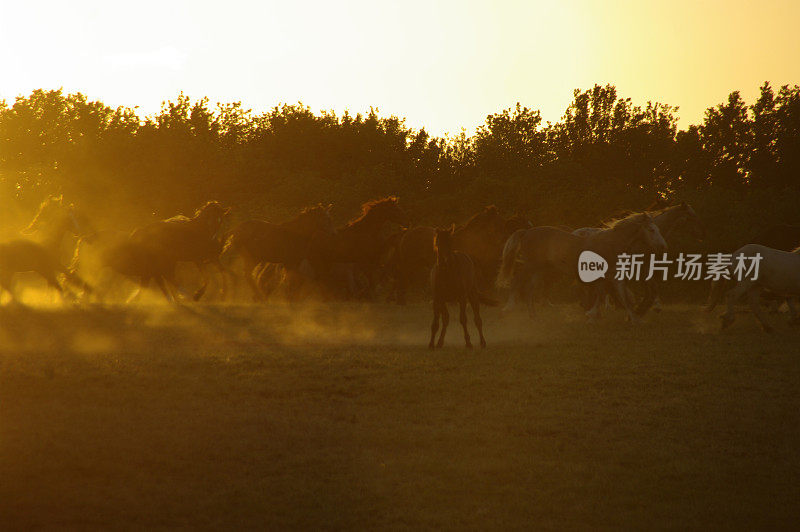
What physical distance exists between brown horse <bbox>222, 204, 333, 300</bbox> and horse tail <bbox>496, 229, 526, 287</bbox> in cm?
527

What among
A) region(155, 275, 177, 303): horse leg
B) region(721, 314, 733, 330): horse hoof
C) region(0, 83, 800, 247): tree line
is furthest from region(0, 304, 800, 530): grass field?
region(0, 83, 800, 247): tree line

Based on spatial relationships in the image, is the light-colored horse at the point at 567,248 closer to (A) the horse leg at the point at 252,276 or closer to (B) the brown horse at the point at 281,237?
(B) the brown horse at the point at 281,237

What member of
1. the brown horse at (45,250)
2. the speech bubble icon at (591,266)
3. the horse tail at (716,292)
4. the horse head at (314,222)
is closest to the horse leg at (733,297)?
the horse tail at (716,292)

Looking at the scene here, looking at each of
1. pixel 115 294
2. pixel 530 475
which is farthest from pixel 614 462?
pixel 115 294

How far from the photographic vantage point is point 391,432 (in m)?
11.2

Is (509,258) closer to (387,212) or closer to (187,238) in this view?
(387,212)

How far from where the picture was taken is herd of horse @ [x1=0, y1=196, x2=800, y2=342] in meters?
20.0

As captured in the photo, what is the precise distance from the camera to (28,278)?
3869 centimetres

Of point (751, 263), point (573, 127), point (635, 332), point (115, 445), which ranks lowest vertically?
point (115, 445)

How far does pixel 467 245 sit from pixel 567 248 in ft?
13.4

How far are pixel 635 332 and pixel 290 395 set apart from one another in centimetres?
939

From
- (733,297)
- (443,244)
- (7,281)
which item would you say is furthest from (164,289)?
(733,297)

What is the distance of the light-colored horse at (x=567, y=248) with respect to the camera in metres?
22.3

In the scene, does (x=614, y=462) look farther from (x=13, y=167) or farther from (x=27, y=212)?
(x=13, y=167)
